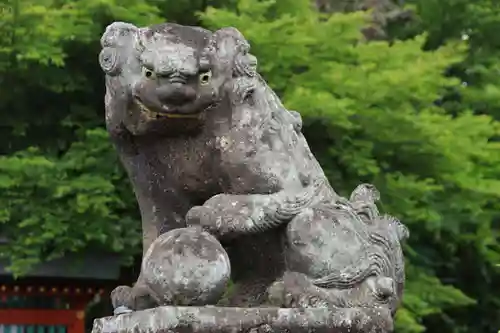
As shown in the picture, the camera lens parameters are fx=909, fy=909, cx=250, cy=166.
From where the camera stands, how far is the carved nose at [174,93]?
221 centimetres

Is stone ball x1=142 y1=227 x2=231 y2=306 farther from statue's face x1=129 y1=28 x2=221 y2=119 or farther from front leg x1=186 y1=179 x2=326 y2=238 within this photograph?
statue's face x1=129 y1=28 x2=221 y2=119

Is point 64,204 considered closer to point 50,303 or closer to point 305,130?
point 305,130

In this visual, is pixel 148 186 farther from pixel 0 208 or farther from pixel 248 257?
pixel 0 208

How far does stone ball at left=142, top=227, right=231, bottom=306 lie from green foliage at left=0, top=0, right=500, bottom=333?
2.47m

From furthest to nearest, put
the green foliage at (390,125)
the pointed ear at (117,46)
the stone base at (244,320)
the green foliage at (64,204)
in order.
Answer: the green foliage at (390,125) < the green foliage at (64,204) < the pointed ear at (117,46) < the stone base at (244,320)

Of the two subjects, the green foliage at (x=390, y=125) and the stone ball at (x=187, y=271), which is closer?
Result: the stone ball at (x=187, y=271)

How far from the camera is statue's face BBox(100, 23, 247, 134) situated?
222cm

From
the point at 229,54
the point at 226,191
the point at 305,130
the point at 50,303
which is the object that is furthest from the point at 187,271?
the point at 50,303

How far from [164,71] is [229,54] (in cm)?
19

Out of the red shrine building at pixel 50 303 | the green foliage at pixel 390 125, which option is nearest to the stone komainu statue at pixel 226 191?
the green foliage at pixel 390 125

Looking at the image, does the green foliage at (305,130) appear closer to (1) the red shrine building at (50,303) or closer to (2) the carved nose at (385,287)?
(1) the red shrine building at (50,303)

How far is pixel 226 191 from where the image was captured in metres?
2.31

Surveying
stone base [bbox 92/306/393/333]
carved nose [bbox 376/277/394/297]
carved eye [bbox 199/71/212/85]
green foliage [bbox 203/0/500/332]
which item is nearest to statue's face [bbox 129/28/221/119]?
carved eye [bbox 199/71/212/85]

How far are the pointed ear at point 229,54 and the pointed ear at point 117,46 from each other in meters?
0.20
